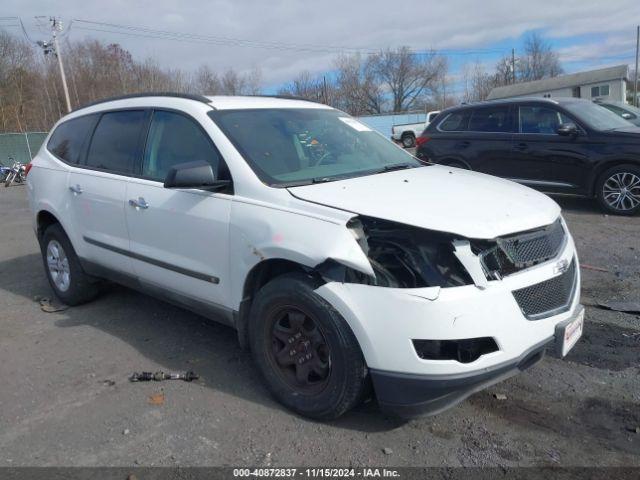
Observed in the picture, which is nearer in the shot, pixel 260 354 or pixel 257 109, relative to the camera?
pixel 260 354

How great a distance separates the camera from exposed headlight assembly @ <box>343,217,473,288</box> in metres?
2.75

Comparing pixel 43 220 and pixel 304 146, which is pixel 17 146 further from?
pixel 304 146

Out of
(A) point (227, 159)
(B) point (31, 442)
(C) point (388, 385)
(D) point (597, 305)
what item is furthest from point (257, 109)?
(D) point (597, 305)

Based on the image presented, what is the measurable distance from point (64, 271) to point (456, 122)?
7.01 m

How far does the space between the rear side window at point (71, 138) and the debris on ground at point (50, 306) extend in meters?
1.47

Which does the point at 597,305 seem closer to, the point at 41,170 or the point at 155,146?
the point at 155,146

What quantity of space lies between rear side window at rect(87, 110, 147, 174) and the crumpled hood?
1.80m

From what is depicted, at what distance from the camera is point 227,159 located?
3572 mm

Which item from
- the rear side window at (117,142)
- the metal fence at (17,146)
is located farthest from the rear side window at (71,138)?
the metal fence at (17,146)

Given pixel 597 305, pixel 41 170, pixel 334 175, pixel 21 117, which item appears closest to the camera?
pixel 334 175

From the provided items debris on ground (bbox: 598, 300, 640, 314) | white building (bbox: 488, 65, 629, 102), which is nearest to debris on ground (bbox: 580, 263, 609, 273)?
debris on ground (bbox: 598, 300, 640, 314)

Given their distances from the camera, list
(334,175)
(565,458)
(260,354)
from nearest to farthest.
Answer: (565,458) < (260,354) < (334,175)

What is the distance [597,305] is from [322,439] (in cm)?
303

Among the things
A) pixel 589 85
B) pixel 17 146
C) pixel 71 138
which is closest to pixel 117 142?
pixel 71 138
